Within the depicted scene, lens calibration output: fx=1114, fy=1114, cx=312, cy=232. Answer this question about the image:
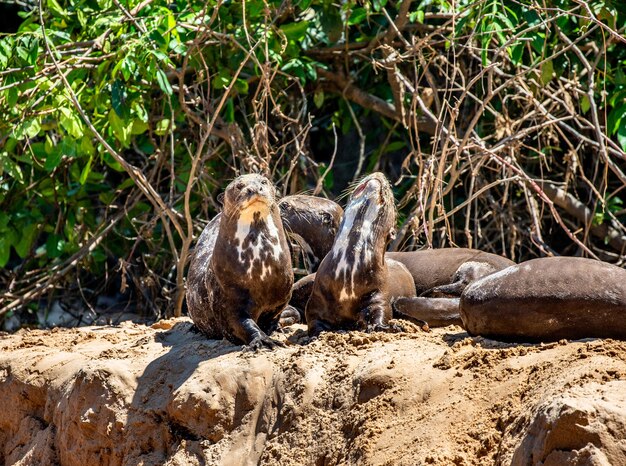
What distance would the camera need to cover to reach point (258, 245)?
5.47 m

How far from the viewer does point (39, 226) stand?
8.02 meters

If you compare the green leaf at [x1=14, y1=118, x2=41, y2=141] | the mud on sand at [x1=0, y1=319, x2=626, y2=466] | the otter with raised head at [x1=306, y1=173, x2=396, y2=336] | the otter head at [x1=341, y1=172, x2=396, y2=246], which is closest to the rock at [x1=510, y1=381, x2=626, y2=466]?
the mud on sand at [x1=0, y1=319, x2=626, y2=466]

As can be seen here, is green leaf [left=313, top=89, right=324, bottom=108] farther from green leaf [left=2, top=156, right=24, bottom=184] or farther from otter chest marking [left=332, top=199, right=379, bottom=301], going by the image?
otter chest marking [left=332, top=199, right=379, bottom=301]

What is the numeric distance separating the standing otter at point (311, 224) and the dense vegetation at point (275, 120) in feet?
0.92

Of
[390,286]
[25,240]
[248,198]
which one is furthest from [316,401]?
[25,240]

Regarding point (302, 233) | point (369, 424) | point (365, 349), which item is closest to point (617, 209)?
point (302, 233)

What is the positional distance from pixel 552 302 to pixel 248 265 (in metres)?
1.59

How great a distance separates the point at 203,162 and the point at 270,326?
231 cm

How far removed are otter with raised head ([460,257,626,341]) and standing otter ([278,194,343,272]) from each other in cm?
199

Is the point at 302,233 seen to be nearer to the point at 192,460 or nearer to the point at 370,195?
the point at 370,195

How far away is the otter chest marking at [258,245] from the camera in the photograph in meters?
5.44

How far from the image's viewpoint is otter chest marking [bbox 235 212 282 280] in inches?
214

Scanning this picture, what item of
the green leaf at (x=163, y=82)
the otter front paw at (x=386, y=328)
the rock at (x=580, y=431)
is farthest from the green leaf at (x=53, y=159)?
the rock at (x=580, y=431)

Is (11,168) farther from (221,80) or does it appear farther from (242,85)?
(242,85)
